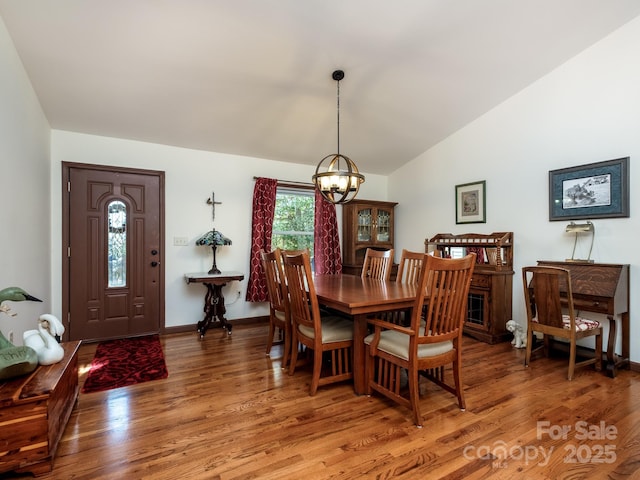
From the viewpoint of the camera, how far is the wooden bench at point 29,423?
1449mm

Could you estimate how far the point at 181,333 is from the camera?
3957 mm

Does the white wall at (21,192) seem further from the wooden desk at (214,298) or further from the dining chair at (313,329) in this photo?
the dining chair at (313,329)

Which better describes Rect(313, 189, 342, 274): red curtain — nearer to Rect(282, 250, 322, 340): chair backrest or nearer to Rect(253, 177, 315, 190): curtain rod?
Rect(253, 177, 315, 190): curtain rod

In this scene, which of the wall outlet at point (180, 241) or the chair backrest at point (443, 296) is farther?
the wall outlet at point (180, 241)

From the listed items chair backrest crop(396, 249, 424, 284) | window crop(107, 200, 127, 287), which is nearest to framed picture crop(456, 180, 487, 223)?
chair backrest crop(396, 249, 424, 284)

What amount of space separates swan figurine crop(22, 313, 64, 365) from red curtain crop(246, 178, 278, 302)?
8.10ft

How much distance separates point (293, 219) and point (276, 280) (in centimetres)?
205

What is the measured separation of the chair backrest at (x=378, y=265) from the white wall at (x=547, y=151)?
152cm

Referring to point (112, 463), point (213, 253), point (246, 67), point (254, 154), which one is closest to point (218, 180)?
point (254, 154)

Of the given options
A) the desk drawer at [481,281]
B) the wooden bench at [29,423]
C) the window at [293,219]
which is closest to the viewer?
the wooden bench at [29,423]

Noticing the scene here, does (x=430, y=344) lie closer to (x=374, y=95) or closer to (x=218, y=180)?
(x=374, y=95)

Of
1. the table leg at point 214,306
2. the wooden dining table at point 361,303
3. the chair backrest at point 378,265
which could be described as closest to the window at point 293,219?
the table leg at point 214,306

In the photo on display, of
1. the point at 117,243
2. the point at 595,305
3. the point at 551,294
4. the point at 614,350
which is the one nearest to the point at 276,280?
the point at 117,243

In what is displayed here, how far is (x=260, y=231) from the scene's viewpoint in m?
4.31
